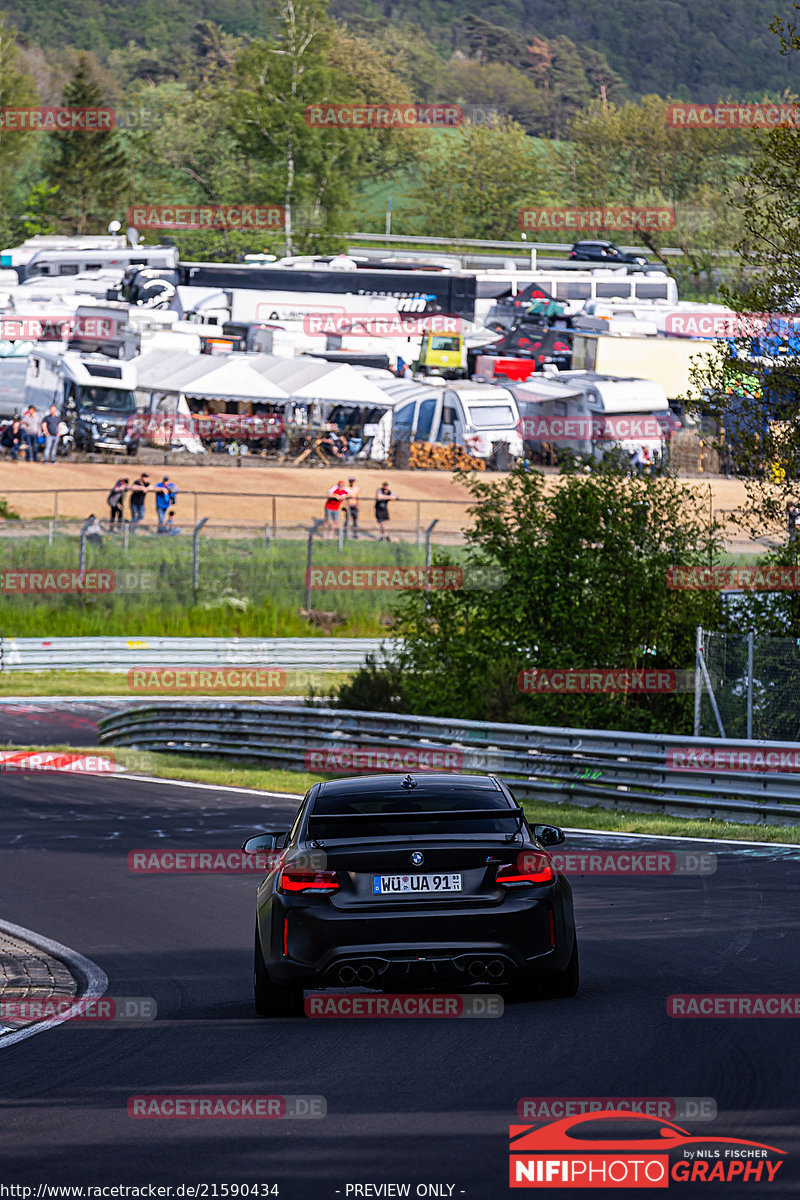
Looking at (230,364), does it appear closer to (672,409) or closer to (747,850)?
(672,409)

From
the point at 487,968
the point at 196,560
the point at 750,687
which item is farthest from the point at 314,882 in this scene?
the point at 196,560

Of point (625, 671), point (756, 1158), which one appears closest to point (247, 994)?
point (756, 1158)

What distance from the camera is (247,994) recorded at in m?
9.16

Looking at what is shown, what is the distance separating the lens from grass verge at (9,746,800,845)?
1585cm

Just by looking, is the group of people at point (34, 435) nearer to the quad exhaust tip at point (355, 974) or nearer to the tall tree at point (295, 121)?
the quad exhaust tip at point (355, 974)

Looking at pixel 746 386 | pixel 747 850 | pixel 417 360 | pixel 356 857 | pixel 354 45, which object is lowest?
pixel 747 850

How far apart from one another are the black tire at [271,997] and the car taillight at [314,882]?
1.59ft

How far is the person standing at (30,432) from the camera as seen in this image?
185 feet

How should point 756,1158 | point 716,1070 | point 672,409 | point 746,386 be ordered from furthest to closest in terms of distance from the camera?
1. point 672,409
2. point 746,386
3. point 716,1070
4. point 756,1158

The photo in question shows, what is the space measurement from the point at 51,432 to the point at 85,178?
74289 mm

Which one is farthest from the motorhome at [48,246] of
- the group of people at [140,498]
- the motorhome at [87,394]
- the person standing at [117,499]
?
the group of people at [140,498]

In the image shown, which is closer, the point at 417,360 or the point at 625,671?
the point at 625,671

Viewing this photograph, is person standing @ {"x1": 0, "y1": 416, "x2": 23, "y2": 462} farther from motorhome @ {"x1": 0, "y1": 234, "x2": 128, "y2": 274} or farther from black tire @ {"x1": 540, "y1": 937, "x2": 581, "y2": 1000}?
black tire @ {"x1": 540, "y1": 937, "x2": 581, "y2": 1000}

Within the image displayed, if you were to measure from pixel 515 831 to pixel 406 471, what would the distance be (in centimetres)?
5138
